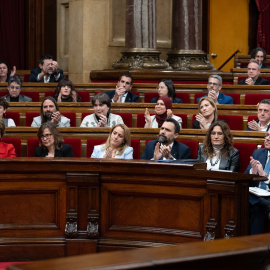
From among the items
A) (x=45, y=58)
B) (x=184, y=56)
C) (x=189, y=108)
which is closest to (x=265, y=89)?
(x=189, y=108)

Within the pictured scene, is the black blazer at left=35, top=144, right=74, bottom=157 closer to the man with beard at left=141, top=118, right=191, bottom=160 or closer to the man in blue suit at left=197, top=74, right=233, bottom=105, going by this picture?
the man with beard at left=141, top=118, right=191, bottom=160

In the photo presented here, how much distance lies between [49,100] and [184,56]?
318cm

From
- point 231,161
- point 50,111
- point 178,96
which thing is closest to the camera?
point 231,161

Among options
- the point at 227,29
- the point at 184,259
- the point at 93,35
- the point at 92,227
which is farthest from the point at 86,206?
the point at 227,29

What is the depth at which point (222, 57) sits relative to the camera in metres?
12.1

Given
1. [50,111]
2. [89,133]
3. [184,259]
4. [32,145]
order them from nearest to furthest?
[184,259], [32,145], [89,133], [50,111]

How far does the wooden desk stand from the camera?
416 centimetres

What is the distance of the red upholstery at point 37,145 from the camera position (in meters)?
5.21

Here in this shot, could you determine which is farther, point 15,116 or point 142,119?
point 15,116

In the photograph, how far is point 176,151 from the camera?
4.88 m

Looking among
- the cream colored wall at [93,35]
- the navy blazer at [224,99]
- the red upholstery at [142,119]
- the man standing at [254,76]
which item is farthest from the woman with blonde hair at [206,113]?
the cream colored wall at [93,35]

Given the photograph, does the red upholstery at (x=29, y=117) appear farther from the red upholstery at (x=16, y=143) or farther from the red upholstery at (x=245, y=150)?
the red upholstery at (x=245, y=150)

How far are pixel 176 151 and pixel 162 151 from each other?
27 cm

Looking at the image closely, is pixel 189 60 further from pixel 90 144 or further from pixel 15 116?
pixel 90 144
